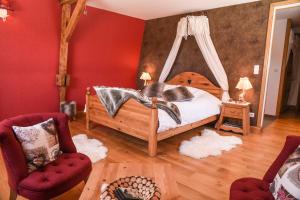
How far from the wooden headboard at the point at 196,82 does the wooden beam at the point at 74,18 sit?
2572mm

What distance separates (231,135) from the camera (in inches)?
163

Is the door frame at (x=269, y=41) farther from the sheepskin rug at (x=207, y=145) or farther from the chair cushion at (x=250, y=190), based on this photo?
the chair cushion at (x=250, y=190)

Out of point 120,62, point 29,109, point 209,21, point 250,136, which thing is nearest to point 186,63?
point 209,21

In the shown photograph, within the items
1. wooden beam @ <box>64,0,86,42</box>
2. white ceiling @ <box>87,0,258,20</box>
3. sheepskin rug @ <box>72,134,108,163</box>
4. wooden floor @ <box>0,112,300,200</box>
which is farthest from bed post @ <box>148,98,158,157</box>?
white ceiling @ <box>87,0,258,20</box>

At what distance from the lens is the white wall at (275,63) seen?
559 centimetres

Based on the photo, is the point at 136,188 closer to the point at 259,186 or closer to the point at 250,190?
the point at 250,190

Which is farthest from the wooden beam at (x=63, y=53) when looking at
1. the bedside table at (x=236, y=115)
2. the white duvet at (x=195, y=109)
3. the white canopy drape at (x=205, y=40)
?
the bedside table at (x=236, y=115)

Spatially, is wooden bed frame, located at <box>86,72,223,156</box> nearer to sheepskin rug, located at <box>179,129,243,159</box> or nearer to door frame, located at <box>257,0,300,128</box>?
sheepskin rug, located at <box>179,129,243,159</box>

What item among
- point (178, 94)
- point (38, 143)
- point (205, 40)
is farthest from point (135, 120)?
point (205, 40)

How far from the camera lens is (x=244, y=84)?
4125 mm

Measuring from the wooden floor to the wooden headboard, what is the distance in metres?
0.94

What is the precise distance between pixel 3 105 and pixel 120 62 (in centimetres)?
286

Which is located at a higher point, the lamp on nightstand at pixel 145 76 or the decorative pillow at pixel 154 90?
the lamp on nightstand at pixel 145 76

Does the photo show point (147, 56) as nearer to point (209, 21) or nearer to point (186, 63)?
point (186, 63)
